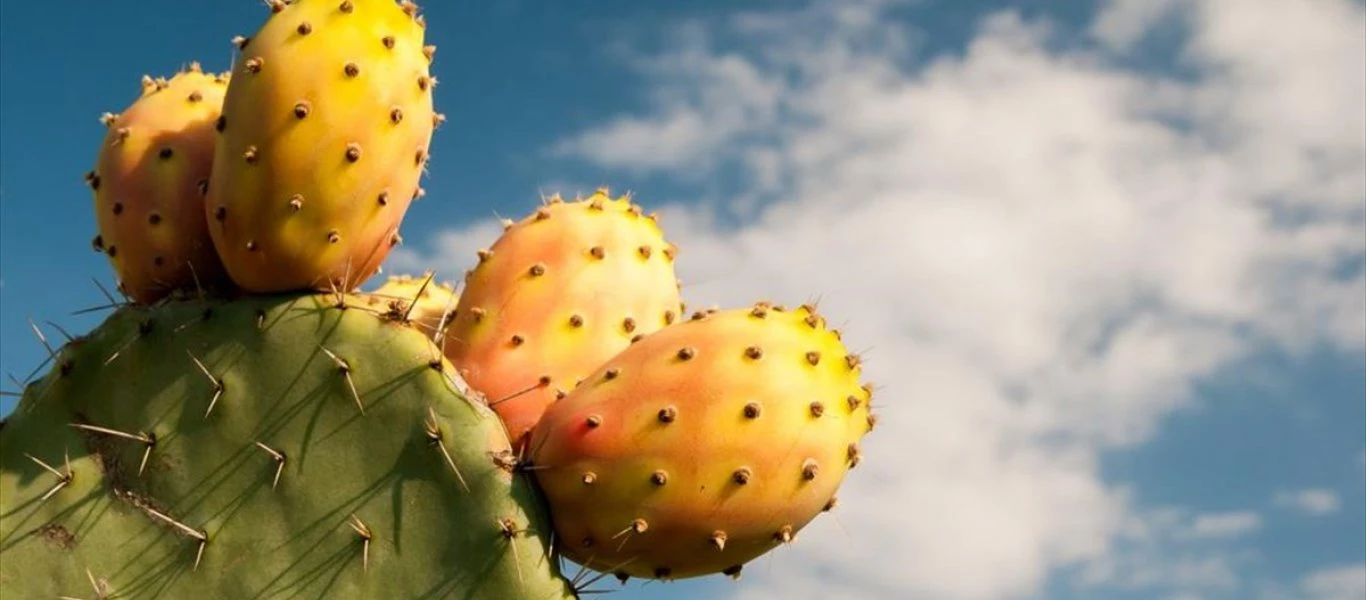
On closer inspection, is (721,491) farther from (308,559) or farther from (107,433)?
(107,433)

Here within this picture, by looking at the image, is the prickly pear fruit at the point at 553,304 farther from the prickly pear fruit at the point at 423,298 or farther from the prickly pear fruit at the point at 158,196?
the prickly pear fruit at the point at 158,196

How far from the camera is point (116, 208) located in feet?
9.97

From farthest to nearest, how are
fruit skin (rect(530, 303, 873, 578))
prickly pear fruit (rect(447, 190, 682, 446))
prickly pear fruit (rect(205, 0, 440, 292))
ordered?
prickly pear fruit (rect(447, 190, 682, 446))
prickly pear fruit (rect(205, 0, 440, 292))
fruit skin (rect(530, 303, 873, 578))

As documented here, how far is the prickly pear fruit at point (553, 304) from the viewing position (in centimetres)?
290

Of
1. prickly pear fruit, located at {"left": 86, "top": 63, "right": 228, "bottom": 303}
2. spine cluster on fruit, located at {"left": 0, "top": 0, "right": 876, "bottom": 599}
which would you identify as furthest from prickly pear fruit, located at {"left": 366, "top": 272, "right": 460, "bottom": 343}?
prickly pear fruit, located at {"left": 86, "top": 63, "right": 228, "bottom": 303}

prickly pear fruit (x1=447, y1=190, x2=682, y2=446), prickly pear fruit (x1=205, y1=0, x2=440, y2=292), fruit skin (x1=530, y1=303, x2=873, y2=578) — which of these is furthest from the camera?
prickly pear fruit (x1=447, y1=190, x2=682, y2=446)

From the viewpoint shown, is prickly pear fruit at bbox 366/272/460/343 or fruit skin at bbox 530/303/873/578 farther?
prickly pear fruit at bbox 366/272/460/343

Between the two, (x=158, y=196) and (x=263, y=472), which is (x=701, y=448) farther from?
(x=158, y=196)

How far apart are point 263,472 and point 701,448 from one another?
2.67 feet

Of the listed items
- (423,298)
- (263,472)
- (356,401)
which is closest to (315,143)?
(356,401)

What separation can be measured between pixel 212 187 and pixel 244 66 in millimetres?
235

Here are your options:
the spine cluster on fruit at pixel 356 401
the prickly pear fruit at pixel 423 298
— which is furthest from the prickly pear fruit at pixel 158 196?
the prickly pear fruit at pixel 423 298

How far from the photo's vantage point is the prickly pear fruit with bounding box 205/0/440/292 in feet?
8.95

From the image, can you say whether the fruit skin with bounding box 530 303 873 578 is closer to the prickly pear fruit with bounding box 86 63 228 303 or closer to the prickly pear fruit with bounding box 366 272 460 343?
the prickly pear fruit with bounding box 366 272 460 343
